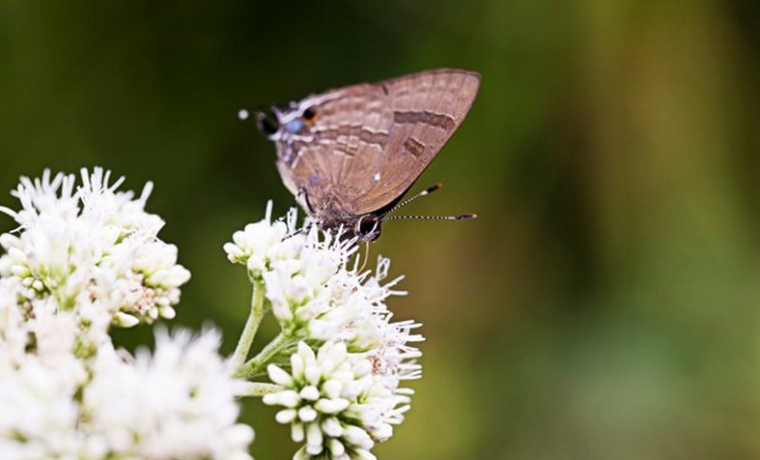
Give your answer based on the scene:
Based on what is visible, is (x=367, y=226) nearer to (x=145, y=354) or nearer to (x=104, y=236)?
(x=104, y=236)

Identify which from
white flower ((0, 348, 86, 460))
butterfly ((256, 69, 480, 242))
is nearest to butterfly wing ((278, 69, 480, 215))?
butterfly ((256, 69, 480, 242))

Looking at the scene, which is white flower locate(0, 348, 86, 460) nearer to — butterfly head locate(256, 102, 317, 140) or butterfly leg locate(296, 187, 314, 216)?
butterfly leg locate(296, 187, 314, 216)

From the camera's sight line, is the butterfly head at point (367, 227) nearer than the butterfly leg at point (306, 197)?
Yes

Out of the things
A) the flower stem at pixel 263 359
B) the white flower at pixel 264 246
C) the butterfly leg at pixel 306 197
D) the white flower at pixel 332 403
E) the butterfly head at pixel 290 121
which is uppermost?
the butterfly head at pixel 290 121

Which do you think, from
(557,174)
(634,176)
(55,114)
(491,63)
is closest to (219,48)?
(55,114)

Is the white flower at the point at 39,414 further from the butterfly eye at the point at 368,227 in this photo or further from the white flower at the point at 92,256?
the butterfly eye at the point at 368,227

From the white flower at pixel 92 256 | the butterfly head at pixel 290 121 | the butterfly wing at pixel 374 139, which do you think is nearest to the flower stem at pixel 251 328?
the white flower at pixel 92 256

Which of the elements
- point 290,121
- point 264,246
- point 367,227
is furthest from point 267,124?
point 264,246

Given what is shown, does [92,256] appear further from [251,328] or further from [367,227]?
[367,227]
